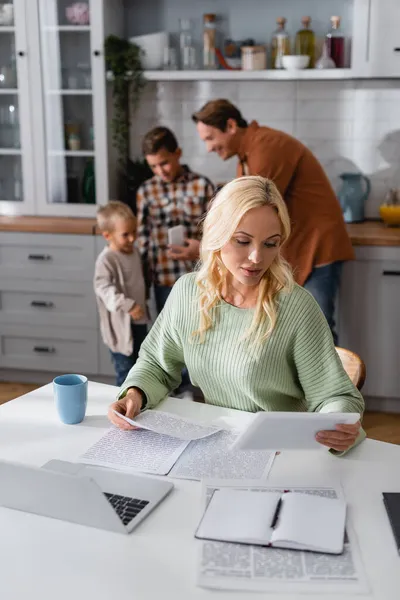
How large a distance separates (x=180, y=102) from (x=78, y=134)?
1.90 ft

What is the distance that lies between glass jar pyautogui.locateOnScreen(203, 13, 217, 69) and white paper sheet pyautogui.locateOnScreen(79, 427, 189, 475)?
2.64 metres

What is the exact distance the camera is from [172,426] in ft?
5.85

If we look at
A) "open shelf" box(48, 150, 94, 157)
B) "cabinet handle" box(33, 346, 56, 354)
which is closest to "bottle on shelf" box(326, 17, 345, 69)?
"open shelf" box(48, 150, 94, 157)

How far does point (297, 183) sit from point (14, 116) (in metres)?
1.67

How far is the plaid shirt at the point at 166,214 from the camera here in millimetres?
3543

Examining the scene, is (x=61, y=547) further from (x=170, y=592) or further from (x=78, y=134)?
(x=78, y=134)

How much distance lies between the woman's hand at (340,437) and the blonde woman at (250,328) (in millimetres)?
135

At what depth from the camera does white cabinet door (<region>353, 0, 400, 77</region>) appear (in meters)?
3.63

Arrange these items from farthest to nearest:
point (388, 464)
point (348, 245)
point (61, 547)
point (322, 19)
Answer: point (322, 19), point (348, 245), point (388, 464), point (61, 547)

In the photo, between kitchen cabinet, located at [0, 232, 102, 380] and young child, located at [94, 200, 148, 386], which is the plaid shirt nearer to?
young child, located at [94, 200, 148, 386]

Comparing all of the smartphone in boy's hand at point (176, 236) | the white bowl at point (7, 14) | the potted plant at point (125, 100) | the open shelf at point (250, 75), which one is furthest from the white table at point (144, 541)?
the white bowl at point (7, 14)

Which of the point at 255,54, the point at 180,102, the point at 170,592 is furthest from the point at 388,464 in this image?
the point at 180,102

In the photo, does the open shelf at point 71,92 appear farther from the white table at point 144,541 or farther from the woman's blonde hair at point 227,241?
the white table at point 144,541

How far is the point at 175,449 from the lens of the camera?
1.70 m
